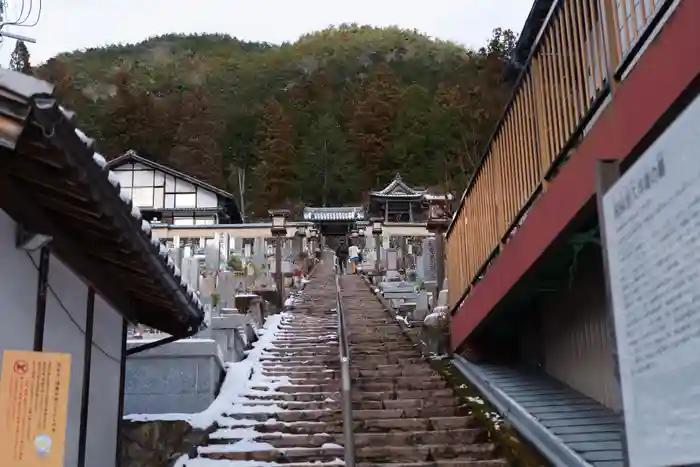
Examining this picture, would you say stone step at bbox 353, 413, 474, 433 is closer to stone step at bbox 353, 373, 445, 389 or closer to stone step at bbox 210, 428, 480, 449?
stone step at bbox 210, 428, 480, 449

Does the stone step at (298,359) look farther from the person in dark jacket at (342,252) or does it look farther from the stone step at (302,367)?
the person in dark jacket at (342,252)

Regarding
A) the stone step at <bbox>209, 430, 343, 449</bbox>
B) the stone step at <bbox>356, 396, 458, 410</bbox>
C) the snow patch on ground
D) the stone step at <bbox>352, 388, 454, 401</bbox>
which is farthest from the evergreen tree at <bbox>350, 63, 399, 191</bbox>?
the stone step at <bbox>209, 430, 343, 449</bbox>

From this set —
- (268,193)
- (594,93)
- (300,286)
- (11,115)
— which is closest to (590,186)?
(594,93)

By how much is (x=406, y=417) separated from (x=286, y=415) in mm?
1386

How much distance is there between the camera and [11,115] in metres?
2.80

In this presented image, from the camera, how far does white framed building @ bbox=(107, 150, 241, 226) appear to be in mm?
36250

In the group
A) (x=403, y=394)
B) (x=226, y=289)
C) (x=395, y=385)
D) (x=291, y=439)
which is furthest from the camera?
(x=226, y=289)

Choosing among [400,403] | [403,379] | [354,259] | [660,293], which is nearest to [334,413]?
[400,403]

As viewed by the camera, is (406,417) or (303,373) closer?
(406,417)

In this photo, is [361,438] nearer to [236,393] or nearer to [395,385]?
[395,385]

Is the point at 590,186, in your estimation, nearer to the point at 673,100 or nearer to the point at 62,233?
the point at 673,100

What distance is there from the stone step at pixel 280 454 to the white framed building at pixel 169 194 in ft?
100

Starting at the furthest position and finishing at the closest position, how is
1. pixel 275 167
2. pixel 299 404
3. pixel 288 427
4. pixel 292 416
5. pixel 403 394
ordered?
pixel 275 167 → pixel 403 394 → pixel 299 404 → pixel 292 416 → pixel 288 427

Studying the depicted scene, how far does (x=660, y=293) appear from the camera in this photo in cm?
254
